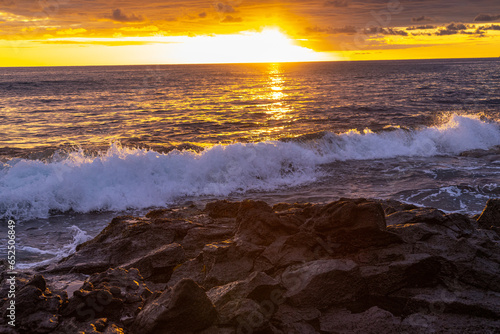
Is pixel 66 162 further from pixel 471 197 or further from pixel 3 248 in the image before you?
pixel 471 197

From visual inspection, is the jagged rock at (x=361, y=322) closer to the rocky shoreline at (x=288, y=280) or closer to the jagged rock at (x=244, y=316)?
the rocky shoreline at (x=288, y=280)

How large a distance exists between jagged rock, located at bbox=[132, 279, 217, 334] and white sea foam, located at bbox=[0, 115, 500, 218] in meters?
8.61

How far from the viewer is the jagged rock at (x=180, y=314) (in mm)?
4625

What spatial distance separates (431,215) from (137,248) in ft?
19.1

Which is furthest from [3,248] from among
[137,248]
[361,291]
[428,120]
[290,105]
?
Answer: [290,105]

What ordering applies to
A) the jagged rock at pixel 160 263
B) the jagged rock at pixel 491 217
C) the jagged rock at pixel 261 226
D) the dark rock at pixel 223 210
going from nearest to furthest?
the jagged rock at pixel 160 263 < the jagged rock at pixel 261 226 < the jagged rock at pixel 491 217 < the dark rock at pixel 223 210

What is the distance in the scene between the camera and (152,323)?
181 inches

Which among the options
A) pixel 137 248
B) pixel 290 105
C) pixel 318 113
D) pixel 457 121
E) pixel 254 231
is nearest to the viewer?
pixel 254 231

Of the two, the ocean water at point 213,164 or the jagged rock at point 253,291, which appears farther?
the ocean water at point 213,164

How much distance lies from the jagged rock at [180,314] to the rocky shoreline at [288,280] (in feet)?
0.04

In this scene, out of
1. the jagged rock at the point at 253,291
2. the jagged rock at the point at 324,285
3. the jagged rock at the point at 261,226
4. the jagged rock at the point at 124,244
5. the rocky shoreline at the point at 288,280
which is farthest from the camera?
the jagged rock at the point at 124,244

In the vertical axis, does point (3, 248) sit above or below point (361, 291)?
below

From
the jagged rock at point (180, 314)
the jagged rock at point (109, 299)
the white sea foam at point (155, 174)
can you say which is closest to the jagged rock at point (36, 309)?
the jagged rock at point (109, 299)

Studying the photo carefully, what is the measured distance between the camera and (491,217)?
7863 mm
